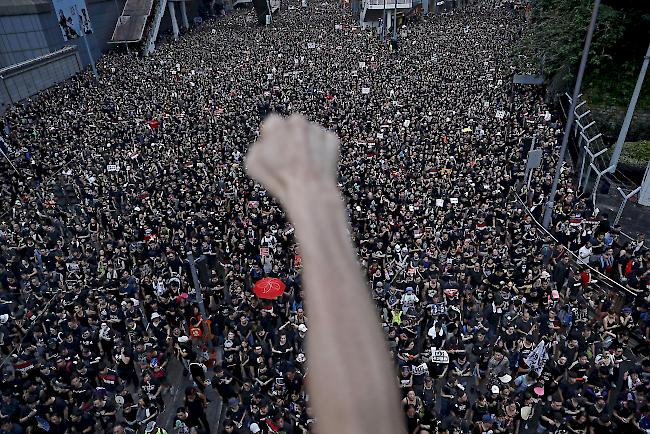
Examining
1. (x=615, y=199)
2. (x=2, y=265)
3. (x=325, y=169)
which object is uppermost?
(x=325, y=169)

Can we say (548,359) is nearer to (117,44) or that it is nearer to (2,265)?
(2,265)

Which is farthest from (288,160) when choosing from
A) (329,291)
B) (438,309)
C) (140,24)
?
(140,24)

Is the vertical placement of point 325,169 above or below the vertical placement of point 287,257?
above

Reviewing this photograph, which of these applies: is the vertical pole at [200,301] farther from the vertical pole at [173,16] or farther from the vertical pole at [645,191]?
the vertical pole at [173,16]

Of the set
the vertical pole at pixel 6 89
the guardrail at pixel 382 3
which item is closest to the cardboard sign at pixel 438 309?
the vertical pole at pixel 6 89

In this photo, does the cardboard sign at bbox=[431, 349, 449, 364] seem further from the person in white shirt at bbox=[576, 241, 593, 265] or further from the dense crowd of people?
the person in white shirt at bbox=[576, 241, 593, 265]

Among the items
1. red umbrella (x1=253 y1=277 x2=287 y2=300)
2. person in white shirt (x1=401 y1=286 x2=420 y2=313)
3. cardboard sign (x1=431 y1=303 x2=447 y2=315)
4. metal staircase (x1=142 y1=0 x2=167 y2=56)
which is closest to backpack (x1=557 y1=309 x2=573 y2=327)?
cardboard sign (x1=431 y1=303 x2=447 y2=315)

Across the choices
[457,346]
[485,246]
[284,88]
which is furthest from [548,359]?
[284,88]
